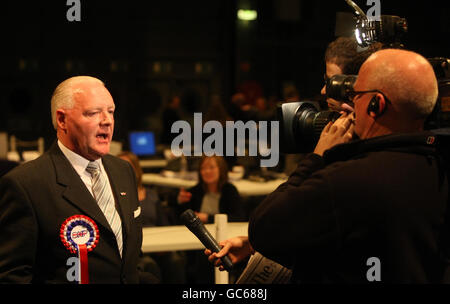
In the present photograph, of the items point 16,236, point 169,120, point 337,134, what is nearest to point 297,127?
point 337,134

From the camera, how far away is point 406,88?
1.51 m

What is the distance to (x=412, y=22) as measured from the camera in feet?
43.0

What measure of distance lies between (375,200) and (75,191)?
1.05m

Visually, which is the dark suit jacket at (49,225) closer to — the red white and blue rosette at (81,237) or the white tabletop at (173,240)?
the red white and blue rosette at (81,237)

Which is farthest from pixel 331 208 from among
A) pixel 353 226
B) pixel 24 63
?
pixel 24 63

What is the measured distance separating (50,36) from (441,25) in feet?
26.8

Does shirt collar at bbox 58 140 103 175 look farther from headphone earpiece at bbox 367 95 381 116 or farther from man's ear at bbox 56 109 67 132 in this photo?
headphone earpiece at bbox 367 95 381 116

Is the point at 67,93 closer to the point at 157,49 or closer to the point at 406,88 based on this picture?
the point at 406,88

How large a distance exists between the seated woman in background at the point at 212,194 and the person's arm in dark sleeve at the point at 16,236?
9.79 feet

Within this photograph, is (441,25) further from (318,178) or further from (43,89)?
(318,178)

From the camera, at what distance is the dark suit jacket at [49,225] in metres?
1.93

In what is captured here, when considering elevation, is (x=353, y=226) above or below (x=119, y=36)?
below

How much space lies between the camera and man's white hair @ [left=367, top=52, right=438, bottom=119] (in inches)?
59.6

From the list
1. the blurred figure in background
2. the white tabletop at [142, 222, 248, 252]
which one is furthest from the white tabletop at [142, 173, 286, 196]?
the blurred figure in background
